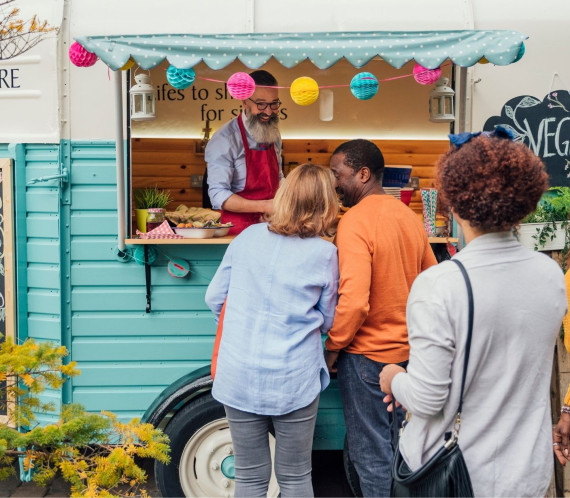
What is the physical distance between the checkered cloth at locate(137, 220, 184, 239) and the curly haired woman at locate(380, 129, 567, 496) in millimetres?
2110

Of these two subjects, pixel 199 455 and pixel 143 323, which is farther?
pixel 143 323

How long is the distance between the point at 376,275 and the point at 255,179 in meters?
1.56

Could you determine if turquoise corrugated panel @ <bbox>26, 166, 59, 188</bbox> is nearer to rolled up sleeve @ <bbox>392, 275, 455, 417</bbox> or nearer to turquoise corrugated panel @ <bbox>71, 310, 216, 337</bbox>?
turquoise corrugated panel @ <bbox>71, 310, 216, 337</bbox>

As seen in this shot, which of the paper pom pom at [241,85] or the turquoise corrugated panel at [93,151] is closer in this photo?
the paper pom pom at [241,85]

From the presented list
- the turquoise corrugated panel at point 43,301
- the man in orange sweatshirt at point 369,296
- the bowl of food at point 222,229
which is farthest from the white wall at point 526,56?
the turquoise corrugated panel at point 43,301

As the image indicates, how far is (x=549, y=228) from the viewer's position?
12.8ft

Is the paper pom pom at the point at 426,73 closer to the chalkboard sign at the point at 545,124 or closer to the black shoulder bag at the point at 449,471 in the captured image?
the chalkboard sign at the point at 545,124

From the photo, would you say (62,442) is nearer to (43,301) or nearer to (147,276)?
(147,276)

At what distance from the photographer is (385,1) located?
13.1 ft

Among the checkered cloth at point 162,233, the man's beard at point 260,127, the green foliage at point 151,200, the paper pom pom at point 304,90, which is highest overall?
the paper pom pom at point 304,90

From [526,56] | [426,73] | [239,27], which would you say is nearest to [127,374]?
[239,27]

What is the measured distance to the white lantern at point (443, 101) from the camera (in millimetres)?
4027

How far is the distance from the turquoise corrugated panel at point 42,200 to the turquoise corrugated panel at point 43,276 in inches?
12.6

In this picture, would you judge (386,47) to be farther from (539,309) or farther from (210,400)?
(210,400)
